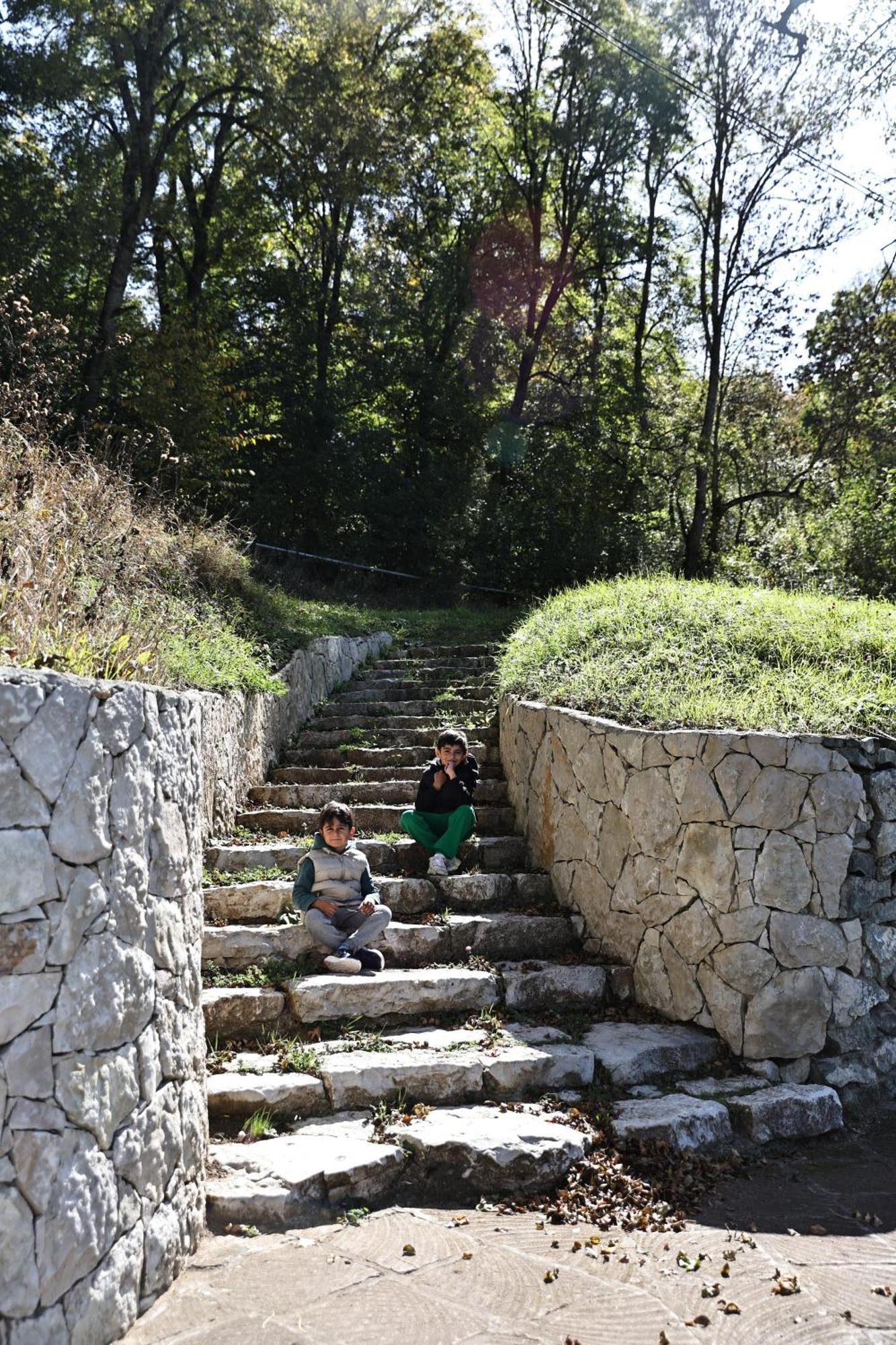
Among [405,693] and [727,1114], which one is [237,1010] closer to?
[727,1114]

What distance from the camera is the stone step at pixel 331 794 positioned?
7.06 metres

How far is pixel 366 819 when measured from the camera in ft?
22.4

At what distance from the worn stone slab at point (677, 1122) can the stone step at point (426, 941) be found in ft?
3.12

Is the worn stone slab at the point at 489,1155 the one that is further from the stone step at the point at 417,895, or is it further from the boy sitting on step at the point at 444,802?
the boy sitting on step at the point at 444,802

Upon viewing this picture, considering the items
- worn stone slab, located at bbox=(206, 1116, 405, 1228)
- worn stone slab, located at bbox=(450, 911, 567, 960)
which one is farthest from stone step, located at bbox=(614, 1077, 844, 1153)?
worn stone slab, located at bbox=(450, 911, 567, 960)

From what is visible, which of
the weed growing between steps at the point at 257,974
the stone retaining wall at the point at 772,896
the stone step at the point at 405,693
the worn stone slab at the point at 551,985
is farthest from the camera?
the stone step at the point at 405,693

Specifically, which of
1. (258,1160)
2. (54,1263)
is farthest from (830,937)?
(54,1263)

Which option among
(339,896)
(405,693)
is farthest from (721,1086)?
(405,693)

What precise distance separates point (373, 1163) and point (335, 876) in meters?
1.68

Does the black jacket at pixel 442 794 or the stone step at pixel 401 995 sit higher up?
the black jacket at pixel 442 794

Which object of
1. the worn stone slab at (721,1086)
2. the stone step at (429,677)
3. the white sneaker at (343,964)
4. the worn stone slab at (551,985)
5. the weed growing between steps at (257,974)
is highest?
the stone step at (429,677)

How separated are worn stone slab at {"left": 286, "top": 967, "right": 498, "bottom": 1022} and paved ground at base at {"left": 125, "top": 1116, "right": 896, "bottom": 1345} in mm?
1195

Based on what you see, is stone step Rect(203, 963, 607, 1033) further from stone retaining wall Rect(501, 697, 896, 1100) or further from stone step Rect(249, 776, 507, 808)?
stone step Rect(249, 776, 507, 808)

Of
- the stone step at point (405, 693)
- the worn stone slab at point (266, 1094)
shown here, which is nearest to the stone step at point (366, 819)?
the stone step at point (405, 693)
